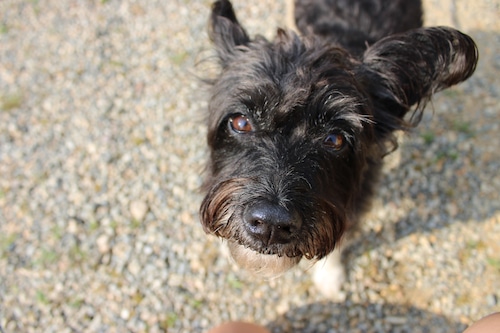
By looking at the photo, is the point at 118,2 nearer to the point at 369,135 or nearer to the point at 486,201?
the point at 369,135

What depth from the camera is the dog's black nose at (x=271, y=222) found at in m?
2.52

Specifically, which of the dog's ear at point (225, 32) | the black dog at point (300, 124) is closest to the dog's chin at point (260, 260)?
the black dog at point (300, 124)

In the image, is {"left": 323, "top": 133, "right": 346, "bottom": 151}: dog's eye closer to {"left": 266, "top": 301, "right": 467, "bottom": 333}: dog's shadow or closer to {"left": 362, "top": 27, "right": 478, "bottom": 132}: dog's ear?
{"left": 362, "top": 27, "right": 478, "bottom": 132}: dog's ear

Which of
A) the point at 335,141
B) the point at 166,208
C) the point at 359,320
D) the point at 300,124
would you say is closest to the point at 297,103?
the point at 300,124

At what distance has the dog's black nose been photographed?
252 cm

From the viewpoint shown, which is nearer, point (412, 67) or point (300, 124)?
point (300, 124)

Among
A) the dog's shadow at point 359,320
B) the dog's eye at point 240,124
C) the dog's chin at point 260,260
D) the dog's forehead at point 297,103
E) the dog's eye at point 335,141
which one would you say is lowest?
the dog's shadow at point 359,320

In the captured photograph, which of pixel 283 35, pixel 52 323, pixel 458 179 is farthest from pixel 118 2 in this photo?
pixel 458 179

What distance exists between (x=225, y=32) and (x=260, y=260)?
5.79 feet

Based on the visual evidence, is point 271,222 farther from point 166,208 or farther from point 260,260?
point 166,208

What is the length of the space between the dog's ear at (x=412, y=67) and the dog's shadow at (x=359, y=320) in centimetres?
177

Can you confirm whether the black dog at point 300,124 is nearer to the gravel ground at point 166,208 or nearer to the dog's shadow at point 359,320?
the gravel ground at point 166,208

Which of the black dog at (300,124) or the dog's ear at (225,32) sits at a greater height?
the dog's ear at (225,32)

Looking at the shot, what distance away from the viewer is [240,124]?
3035 mm
